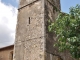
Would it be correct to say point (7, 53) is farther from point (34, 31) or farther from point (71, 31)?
point (71, 31)

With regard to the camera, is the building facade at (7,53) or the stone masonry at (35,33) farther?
the building facade at (7,53)

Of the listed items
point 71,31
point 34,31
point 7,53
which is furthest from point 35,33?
point 7,53

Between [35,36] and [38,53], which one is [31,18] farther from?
[38,53]

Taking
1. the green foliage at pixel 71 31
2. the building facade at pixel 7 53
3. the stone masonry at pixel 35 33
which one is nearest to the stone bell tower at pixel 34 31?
the stone masonry at pixel 35 33

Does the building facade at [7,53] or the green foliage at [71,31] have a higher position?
the green foliage at [71,31]

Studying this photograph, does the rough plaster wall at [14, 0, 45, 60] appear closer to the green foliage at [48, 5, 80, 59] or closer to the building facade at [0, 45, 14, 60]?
the building facade at [0, 45, 14, 60]

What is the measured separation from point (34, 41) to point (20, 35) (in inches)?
76.5

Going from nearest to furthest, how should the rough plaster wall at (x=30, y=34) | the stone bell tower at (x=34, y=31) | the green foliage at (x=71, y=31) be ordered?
the green foliage at (x=71, y=31)
the stone bell tower at (x=34, y=31)
the rough plaster wall at (x=30, y=34)

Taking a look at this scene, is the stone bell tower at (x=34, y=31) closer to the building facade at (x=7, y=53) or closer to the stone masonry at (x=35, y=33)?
the stone masonry at (x=35, y=33)

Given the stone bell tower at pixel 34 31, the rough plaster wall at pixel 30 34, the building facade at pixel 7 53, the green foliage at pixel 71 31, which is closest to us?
the green foliage at pixel 71 31

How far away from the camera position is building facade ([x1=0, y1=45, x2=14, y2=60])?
16031 mm

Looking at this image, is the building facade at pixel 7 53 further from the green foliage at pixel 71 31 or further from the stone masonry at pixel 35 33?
the green foliage at pixel 71 31

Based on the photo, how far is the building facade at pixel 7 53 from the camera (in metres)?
16.0

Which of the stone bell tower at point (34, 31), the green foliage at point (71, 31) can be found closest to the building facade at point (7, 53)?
the stone bell tower at point (34, 31)
